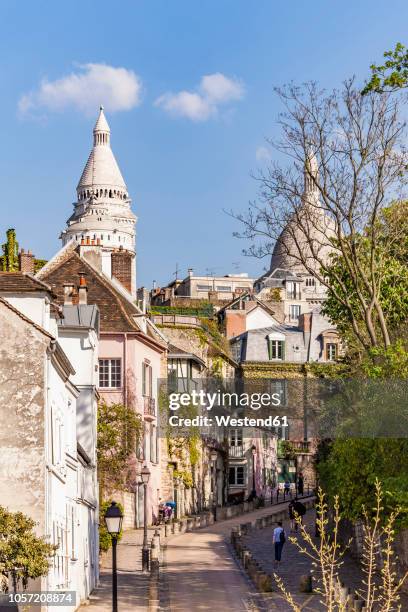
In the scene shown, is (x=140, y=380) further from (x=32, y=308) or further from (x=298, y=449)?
(x=298, y=449)

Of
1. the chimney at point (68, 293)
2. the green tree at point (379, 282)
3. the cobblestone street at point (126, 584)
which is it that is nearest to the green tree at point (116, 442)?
the cobblestone street at point (126, 584)

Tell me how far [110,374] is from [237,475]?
102ft

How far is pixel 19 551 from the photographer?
24.2 meters

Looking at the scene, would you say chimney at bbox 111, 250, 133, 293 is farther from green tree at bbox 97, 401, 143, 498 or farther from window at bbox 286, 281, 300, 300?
window at bbox 286, 281, 300, 300

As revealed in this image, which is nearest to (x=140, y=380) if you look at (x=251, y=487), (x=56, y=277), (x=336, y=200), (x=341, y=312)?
(x=56, y=277)

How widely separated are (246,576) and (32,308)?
18647mm

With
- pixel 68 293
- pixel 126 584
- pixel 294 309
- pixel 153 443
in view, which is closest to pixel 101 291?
pixel 153 443

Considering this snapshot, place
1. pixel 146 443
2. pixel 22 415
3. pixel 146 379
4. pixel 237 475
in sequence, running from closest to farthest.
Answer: pixel 22 415
pixel 146 443
pixel 146 379
pixel 237 475

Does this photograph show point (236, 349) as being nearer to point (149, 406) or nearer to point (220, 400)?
point (220, 400)

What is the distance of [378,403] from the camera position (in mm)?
37344

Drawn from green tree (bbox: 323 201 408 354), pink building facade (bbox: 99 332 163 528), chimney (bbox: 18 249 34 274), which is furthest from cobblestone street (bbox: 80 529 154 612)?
chimney (bbox: 18 249 34 274)

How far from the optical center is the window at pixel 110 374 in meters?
61.7

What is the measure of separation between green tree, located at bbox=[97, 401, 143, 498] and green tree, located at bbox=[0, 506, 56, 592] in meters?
32.1

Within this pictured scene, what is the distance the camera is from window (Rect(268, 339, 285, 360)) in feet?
347
